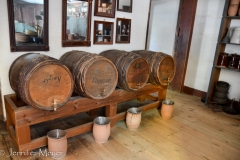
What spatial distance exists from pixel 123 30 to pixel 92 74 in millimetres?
1193

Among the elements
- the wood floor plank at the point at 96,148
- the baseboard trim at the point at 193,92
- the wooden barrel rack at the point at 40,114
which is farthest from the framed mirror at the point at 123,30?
the baseboard trim at the point at 193,92

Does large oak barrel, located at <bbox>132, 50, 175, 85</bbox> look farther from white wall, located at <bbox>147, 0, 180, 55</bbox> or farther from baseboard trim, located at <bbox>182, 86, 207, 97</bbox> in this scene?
white wall, located at <bbox>147, 0, 180, 55</bbox>

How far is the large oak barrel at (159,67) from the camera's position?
2.62 meters

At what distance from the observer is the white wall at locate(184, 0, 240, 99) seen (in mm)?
3457

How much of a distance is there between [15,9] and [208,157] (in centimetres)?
251

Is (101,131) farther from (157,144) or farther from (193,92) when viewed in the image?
(193,92)

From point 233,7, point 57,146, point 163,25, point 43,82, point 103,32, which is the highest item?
point 233,7

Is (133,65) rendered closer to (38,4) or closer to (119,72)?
(119,72)

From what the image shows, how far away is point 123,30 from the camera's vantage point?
2906mm

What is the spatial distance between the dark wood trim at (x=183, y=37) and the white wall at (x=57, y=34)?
1.22 meters

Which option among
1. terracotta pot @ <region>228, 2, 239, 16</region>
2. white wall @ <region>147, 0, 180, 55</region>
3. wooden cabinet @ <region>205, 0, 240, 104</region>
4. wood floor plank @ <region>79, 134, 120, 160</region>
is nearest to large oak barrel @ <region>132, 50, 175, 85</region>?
wooden cabinet @ <region>205, 0, 240, 104</region>

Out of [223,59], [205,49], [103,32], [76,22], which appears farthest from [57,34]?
[205,49]

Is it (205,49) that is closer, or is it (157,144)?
(157,144)

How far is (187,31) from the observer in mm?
3947
